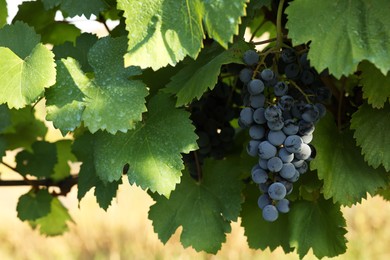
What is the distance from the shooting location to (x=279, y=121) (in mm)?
730

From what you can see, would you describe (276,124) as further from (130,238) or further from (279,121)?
(130,238)

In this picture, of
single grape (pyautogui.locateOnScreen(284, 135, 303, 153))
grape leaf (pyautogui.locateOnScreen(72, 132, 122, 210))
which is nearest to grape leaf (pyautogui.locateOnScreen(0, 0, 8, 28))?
grape leaf (pyautogui.locateOnScreen(72, 132, 122, 210))

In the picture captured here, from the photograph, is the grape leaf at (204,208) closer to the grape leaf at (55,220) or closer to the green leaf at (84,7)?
the green leaf at (84,7)

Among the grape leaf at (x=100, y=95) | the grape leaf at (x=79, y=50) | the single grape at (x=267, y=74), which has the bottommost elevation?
the single grape at (x=267, y=74)

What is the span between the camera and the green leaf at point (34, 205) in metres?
1.17

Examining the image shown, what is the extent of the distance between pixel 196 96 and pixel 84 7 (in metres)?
0.21

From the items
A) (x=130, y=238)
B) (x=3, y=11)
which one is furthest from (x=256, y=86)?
(x=130, y=238)

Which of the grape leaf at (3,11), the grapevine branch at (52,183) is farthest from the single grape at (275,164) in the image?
the grapevine branch at (52,183)

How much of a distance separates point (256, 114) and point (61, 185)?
60 cm

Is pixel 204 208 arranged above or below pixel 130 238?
above

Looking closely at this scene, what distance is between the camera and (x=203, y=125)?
965 mm

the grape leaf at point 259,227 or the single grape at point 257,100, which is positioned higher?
the single grape at point 257,100

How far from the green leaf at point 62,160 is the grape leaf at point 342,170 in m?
0.65

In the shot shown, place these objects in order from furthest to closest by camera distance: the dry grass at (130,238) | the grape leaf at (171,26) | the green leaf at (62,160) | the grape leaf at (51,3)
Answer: the dry grass at (130,238) → the green leaf at (62,160) → the grape leaf at (51,3) → the grape leaf at (171,26)
